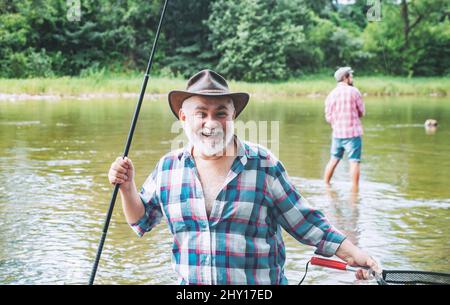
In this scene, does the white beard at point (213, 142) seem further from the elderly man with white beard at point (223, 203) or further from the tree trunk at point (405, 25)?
the tree trunk at point (405, 25)

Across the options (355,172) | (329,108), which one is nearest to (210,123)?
(355,172)

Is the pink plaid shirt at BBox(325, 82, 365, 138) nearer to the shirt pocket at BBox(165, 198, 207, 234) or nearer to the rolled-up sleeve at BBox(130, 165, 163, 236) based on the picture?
the rolled-up sleeve at BBox(130, 165, 163, 236)

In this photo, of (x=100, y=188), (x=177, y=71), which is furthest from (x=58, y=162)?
(x=177, y=71)

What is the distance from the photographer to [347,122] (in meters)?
10.1

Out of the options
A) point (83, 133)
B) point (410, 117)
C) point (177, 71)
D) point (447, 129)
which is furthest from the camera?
point (177, 71)

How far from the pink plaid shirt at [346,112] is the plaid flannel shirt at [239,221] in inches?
276

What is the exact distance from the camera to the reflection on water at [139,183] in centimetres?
622

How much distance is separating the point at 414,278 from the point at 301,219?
52cm

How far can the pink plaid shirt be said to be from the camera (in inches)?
396

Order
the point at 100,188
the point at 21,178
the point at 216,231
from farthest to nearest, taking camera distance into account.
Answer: the point at 21,178
the point at 100,188
the point at 216,231

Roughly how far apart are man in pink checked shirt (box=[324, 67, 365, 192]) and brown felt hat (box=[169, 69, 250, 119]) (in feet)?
22.9

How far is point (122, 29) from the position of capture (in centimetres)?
4966

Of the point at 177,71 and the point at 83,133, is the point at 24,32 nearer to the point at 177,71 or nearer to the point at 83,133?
the point at 177,71
